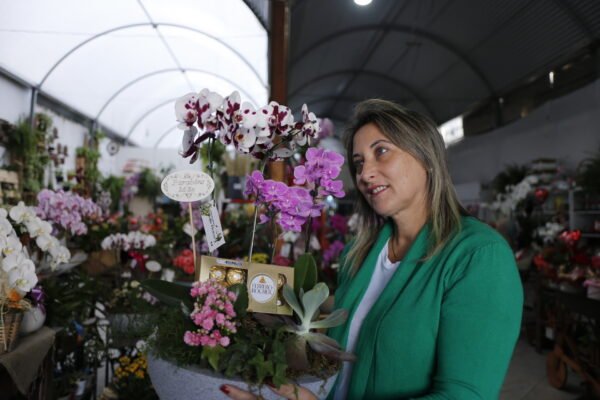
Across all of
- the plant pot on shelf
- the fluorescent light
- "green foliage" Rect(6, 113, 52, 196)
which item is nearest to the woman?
the plant pot on shelf

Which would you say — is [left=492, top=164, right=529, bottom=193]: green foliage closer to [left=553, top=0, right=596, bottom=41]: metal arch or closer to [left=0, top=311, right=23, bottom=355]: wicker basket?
[left=553, top=0, right=596, bottom=41]: metal arch

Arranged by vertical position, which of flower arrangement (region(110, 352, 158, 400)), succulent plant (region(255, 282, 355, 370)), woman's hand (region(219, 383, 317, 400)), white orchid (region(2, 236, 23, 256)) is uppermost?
white orchid (region(2, 236, 23, 256))

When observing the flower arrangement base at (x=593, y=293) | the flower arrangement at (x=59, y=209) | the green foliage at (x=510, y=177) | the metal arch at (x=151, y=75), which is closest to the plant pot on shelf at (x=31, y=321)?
the flower arrangement at (x=59, y=209)

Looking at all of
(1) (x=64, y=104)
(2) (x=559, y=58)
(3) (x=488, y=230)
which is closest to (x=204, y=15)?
(1) (x=64, y=104)

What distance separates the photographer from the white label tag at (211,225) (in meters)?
1.07

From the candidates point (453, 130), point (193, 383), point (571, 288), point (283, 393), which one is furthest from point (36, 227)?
point (453, 130)

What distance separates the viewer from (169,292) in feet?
3.34

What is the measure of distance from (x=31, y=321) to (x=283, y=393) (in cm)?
133

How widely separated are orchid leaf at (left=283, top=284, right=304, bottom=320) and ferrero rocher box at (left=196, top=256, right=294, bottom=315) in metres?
0.04

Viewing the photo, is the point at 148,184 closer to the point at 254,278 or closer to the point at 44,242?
the point at 44,242

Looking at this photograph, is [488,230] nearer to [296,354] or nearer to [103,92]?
[296,354]

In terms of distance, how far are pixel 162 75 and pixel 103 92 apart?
1.14 meters

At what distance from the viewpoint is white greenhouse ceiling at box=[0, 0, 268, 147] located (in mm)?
5238

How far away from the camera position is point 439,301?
1.04 meters
